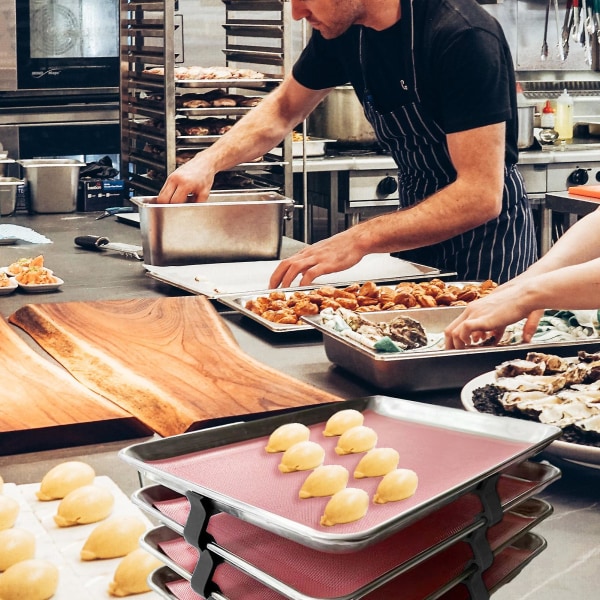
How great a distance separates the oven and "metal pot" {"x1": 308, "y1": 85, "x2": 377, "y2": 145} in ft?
3.89

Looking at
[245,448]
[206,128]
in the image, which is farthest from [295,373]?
[206,128]

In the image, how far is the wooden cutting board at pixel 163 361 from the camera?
5.17 ft

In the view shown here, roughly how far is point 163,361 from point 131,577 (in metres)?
0.87

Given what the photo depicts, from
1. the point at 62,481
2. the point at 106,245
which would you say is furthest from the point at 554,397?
the point at 106,245

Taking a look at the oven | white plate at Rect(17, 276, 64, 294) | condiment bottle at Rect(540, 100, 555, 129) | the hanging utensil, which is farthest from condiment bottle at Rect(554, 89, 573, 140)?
white plate at Rect(17, 276, 64, 294)

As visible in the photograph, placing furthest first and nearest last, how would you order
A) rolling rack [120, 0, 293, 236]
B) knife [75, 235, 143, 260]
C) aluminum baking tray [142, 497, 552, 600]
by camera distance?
rolling rack [120, 0, 293, 236]
knife [75, 235, 143, 260]
aluminum baking tray [142, 497, 552, 600]

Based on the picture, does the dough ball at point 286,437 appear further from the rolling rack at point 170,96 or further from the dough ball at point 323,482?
the rolling rack at point 170,96

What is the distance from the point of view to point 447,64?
2.56 meters

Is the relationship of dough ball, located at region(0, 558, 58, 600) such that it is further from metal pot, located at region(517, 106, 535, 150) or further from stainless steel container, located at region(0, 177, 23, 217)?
metal pot, located at region(517, 106, 535, 150)

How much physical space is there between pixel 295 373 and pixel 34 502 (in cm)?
68

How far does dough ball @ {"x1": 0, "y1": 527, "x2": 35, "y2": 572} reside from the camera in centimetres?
107

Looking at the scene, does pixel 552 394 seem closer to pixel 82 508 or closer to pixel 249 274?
pixel 82 508

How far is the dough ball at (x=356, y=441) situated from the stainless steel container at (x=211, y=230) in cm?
183

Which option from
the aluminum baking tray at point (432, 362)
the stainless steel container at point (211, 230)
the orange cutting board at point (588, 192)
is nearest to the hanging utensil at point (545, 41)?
the orange cutting board at point (588, 192)
